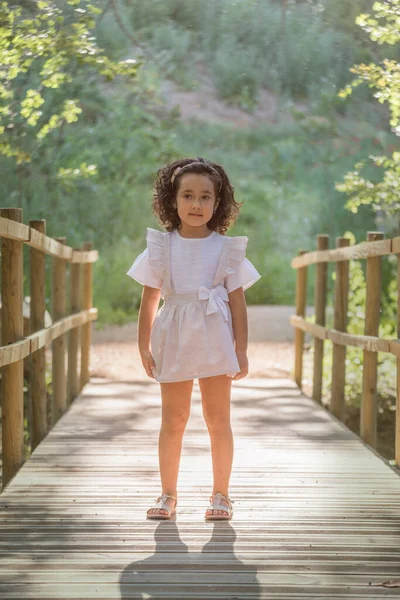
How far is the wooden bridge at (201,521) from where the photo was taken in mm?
2426

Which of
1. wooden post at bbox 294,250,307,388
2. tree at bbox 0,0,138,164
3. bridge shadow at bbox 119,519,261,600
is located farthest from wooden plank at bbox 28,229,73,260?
wooden post at bbox 294,250,307,388

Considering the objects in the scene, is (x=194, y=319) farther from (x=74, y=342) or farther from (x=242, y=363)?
(x=74, y=342)

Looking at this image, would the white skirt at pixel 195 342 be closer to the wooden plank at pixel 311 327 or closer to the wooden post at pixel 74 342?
the wooden plank at pixel 311 327

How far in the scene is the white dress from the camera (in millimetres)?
3072

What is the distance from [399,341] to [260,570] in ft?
4.77

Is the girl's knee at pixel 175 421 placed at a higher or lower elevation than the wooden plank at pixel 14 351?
lower

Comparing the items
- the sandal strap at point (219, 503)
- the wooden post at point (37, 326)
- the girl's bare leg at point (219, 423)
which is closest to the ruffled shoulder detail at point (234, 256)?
the girl's bare leg at point (219, 423)

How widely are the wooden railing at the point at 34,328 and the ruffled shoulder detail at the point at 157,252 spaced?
598 mm

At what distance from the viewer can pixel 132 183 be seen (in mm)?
12641

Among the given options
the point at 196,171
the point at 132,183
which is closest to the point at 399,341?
the point at 196,171

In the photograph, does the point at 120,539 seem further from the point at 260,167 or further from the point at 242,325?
the point at 260,167

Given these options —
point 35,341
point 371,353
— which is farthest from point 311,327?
point 35,341

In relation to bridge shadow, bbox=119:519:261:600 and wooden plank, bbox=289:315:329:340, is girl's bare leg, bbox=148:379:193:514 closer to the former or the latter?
bridge shadow, bbox=119:519:261:600

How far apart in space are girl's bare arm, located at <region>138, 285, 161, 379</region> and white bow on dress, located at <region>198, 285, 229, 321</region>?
0.19 meters
